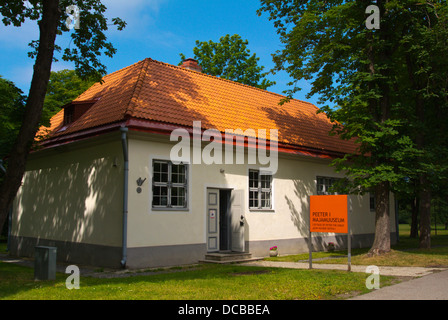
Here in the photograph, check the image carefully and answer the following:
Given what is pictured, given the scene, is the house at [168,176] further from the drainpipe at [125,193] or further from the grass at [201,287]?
the grass at [201,287]

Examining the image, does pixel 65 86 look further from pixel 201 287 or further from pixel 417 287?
pixel 417 287

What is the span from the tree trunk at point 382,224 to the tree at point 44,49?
34.2ft

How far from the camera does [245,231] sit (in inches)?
623

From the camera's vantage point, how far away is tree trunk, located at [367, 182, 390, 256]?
14.6 metres

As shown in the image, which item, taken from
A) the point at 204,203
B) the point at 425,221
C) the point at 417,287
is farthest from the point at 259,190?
the point at 417,287

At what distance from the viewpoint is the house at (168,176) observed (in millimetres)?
13141

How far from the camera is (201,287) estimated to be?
8.70m

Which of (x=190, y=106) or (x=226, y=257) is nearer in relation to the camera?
(x=226, y=257)

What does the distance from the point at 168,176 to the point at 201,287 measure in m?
5.73

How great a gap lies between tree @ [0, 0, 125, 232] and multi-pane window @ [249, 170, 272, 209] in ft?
22.6

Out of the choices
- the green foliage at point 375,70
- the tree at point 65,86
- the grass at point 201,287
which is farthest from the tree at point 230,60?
the grass at point 201,287

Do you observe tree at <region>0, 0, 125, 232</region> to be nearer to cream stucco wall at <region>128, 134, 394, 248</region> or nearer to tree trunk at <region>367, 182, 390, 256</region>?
cream stucco wall at <region>128, 134, 394, 248</region>

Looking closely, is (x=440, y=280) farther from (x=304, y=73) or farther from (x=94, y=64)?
(x=94, y=64)
